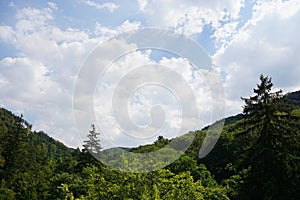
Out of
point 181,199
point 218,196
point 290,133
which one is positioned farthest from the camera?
point 218,196

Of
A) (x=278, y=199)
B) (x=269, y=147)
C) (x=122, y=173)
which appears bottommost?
(x=278, y=199)

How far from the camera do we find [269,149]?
19062 millimetres

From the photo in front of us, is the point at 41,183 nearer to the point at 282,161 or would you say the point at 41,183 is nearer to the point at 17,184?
the point at 17,184

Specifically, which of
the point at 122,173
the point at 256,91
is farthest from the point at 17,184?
the point at 256,91

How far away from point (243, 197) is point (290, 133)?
4780mm

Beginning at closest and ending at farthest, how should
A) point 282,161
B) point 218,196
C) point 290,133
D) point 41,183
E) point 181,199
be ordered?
point 181,199 < point 282,161 < point 290,133 < point 218,196 < point 41,183

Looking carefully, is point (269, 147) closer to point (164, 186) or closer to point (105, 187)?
point (164, 186)

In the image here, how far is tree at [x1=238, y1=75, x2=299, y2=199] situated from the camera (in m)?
18.1

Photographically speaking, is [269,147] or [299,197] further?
[269,147]

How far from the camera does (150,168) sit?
57.5 feet

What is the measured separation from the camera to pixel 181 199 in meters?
15.2

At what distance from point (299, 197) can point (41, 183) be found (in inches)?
1355

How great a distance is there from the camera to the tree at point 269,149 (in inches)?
713

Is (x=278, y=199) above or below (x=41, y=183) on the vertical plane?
below
